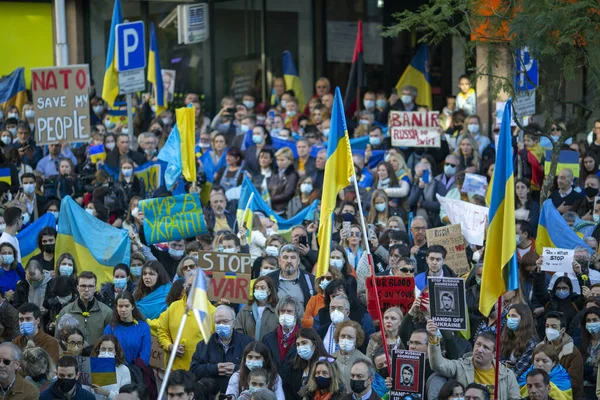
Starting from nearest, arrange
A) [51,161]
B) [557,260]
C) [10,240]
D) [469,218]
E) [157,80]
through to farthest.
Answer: [557,260], [469,218], [10,240], [51,161], [157,80]

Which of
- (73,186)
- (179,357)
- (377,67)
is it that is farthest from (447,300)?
(377,67)

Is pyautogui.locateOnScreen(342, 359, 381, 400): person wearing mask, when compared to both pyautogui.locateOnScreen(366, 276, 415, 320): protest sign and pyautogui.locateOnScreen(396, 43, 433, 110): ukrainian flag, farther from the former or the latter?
pyautogui.locateOnScreen(396, 43, 433, 110): ukrainian flag

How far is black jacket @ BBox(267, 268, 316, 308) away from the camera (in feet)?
43.6

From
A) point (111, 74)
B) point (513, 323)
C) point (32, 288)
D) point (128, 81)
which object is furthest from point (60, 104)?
point (513, 323)

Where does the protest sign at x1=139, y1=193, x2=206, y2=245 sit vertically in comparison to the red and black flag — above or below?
below

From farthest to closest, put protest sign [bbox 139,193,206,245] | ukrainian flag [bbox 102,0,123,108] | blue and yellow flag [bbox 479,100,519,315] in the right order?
ukrainian flag [bbox 102,0,123,108] < protest sign [bbox 139,193,206,245] < blue and yellow flag [bbox 479,100,519,315]

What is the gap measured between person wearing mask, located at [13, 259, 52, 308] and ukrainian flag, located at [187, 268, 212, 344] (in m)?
3.81

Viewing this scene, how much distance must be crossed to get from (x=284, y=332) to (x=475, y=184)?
4855mm

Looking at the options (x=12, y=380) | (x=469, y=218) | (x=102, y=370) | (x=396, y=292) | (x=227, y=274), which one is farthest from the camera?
(x=469, y=218)

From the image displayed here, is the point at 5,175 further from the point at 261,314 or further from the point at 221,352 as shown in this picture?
the point at 221,352

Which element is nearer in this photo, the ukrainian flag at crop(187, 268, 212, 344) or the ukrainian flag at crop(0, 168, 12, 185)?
the ukrainian flag at crop(187, 268, 212, 344)

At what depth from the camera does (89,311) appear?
12.9m

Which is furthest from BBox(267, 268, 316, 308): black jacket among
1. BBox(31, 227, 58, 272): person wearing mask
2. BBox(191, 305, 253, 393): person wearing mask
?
BBox(31, 227, 58, 272): person wearing mask

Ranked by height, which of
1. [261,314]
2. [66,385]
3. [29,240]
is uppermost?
[29,240]
